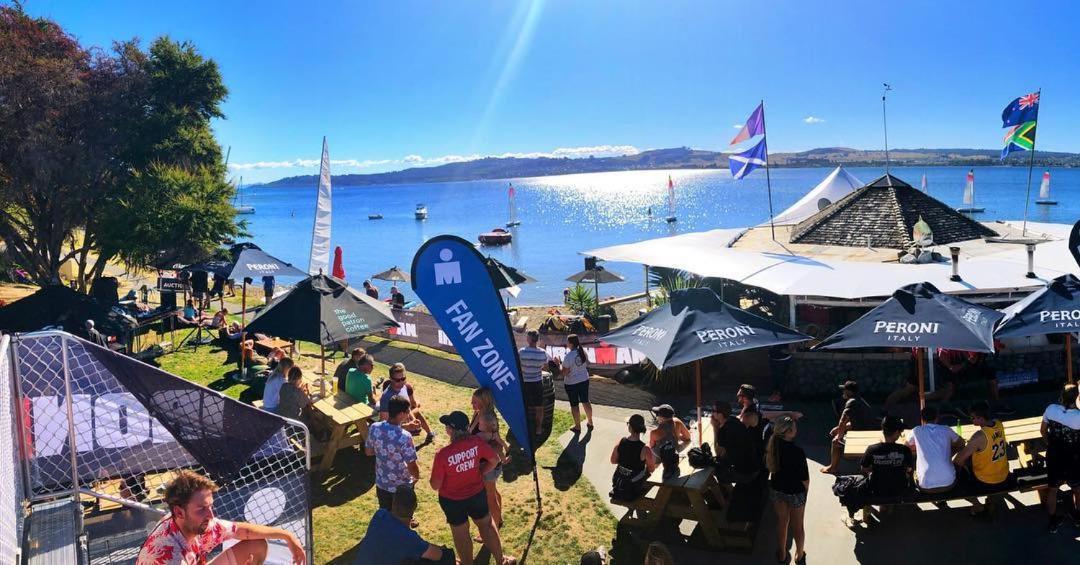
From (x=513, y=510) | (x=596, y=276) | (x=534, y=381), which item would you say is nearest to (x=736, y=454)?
(x=513, y=510)

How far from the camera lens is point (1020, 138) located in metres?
16.2

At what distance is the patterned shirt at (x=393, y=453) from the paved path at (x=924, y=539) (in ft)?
8.88

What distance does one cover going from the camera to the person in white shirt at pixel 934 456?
6.75m

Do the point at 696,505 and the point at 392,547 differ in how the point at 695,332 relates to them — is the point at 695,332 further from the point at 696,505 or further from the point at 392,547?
the point at 392,547

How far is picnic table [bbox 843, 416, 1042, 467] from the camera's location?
760 cm

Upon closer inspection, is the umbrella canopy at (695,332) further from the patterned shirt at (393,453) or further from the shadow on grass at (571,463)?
the patterned shirt at (393,453)

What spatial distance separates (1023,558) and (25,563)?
816 centimetres

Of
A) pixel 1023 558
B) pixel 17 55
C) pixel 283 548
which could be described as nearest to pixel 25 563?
pixel 283 548

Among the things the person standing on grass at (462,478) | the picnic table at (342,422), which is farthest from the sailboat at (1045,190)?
the person standing on grass at (462,478)

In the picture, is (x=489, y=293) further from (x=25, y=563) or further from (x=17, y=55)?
(x=17, y=55)

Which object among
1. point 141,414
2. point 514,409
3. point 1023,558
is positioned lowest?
point 1023,558

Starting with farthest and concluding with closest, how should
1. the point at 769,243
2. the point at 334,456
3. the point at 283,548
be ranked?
the point at 769,243, the point at 334,456, the point at 283,548

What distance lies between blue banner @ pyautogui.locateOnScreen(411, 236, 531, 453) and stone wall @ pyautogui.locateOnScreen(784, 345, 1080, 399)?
6205 mm

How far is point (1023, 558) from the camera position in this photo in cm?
641
